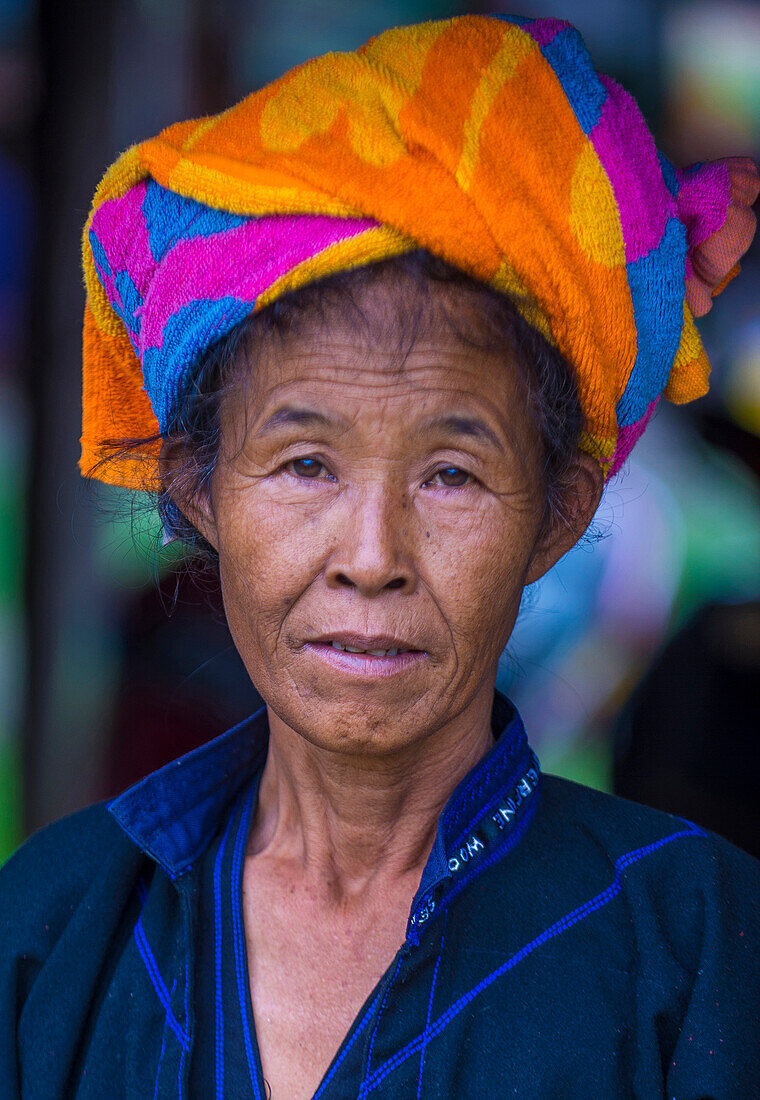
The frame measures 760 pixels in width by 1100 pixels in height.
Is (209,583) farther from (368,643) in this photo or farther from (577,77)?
(577,77)

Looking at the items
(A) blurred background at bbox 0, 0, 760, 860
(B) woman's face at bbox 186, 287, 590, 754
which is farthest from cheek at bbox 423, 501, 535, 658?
(A) blurred background at bbox 0, 0, 760, 860

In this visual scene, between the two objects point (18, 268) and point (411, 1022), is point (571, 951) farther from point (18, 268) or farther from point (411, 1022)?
point (18, 268)

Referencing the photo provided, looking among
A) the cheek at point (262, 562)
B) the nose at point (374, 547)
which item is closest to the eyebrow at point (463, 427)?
the nose at point (374, 547)

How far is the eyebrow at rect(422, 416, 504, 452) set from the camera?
1376 mm

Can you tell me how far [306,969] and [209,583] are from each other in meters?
1.23

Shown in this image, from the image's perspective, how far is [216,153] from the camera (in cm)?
137

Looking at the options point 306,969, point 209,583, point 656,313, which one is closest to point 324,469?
point 656,313

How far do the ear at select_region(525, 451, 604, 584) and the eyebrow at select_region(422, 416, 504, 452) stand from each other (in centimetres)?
22

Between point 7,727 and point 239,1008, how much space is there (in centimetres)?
148

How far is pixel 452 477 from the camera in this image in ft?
4.66

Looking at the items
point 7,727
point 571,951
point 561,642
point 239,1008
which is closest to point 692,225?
point 571,951

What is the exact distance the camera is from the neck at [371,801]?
1581 mm

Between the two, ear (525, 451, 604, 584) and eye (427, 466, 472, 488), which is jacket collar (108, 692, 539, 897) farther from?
eye (427, 466, 472, 488)

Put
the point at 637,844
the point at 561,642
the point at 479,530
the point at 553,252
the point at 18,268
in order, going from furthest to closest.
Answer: the point at 561,642
the point at 18,268
the point at 637,844
the point at 479,530
the point at 553,252
